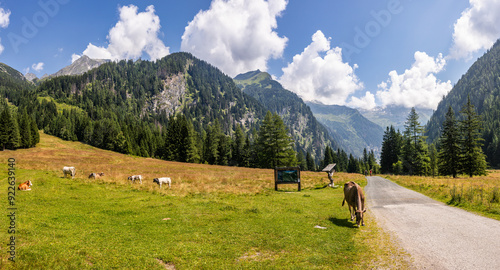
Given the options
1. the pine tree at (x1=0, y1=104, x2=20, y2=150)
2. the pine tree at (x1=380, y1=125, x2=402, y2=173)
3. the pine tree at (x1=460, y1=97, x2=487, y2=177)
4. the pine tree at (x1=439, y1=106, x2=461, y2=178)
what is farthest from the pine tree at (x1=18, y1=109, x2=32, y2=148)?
the pine tree at (x1=380, y1=125, x2=402, y2=173)

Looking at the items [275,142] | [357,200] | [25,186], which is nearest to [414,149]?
[275,142]

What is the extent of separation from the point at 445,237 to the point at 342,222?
184 inches

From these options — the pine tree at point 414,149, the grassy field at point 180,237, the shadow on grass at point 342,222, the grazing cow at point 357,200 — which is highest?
the pine tree at point 414,149

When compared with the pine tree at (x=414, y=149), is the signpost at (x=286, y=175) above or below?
below

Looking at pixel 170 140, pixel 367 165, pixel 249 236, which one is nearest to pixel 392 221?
pixel 249 236

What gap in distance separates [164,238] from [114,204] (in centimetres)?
814

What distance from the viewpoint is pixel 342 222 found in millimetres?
13156

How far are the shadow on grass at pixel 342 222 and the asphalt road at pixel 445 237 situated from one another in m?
0.95

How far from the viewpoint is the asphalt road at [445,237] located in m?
7.29

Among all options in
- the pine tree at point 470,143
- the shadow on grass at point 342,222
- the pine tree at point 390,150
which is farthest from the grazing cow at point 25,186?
the pine tree at point 390,150

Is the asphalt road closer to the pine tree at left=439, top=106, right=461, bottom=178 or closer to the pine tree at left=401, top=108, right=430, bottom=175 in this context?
the pine tree at left=439, top=106, right=461, bottom=178

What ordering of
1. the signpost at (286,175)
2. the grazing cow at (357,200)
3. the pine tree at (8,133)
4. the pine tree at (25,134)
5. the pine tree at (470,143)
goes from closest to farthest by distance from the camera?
the grazing cow at (357,200)
the signpost at (286,175)
the pine tree at (470,143)
the pine tree at (8,133)
the pine tree at (25,134)

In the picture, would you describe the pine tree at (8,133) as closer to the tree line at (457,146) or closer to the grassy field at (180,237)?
the grassy field at (180,237)

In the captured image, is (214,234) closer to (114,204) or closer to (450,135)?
(114,204)
